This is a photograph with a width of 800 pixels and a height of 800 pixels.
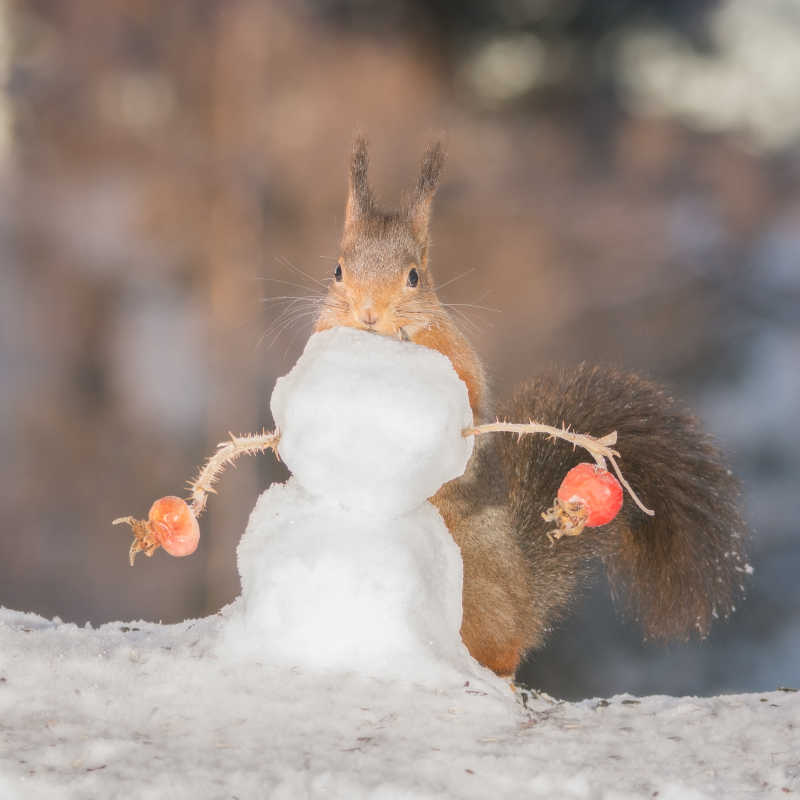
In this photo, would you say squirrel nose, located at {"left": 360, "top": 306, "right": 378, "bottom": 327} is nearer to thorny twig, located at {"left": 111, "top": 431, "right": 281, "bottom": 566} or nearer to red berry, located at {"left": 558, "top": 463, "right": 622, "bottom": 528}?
thorny twig, located at {"left": 111, "top": 431, "right": 281, "bottom": 566}

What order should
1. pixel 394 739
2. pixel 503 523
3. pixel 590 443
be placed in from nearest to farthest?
pixel 394 739, pixel 590 443, pixel 503 523

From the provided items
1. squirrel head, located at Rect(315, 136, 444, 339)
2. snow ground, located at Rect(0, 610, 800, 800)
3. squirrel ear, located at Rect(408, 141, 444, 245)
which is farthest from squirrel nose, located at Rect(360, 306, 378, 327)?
snow ground, located at Rect(0, 610, 800, 800)

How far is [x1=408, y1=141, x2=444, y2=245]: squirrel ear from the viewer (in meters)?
1.44

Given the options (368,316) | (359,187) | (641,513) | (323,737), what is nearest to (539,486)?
(641,513)

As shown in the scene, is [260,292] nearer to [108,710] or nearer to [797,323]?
[797,323]

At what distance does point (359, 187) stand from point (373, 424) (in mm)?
549

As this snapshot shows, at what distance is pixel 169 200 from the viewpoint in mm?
2789

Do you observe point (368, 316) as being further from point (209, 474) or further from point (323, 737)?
point (323, 737)

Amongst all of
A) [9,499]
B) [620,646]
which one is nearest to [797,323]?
[620,646]

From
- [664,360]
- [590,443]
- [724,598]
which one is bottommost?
[724,598]

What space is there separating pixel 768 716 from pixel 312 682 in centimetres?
55

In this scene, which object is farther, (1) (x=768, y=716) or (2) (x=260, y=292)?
(2) (x=260, y=292)

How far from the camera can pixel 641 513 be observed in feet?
5.10

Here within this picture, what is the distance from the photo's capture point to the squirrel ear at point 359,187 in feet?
4.85
